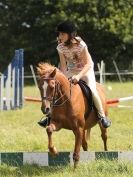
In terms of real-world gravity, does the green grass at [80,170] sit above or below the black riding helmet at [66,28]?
below

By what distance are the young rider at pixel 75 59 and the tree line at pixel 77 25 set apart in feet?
114

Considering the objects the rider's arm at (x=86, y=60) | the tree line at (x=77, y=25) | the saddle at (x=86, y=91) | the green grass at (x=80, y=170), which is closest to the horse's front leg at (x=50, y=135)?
the green grass at (x=80, y=170)

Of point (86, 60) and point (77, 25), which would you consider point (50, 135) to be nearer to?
point (86, 60)

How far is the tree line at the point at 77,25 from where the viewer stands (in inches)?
1708

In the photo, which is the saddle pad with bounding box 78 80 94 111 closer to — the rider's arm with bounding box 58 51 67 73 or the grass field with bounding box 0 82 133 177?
the rider's arm with bounding box 58 51 67 73

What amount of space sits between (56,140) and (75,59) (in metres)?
2.86

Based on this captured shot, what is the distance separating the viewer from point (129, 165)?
22.9ft

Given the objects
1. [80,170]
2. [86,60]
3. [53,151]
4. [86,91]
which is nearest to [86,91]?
[86,91]

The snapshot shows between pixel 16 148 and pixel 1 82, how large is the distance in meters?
7.59

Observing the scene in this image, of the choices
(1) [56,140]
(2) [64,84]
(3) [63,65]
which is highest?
(3) [63,65]

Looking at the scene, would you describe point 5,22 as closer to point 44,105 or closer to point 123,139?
point 123,139

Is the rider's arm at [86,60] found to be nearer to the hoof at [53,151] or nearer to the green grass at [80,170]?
the hoof at [53,151]

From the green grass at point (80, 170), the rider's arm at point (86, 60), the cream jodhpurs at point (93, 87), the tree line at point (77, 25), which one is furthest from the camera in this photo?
the tree line at point (77, 25)

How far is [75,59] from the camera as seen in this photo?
309 inches
